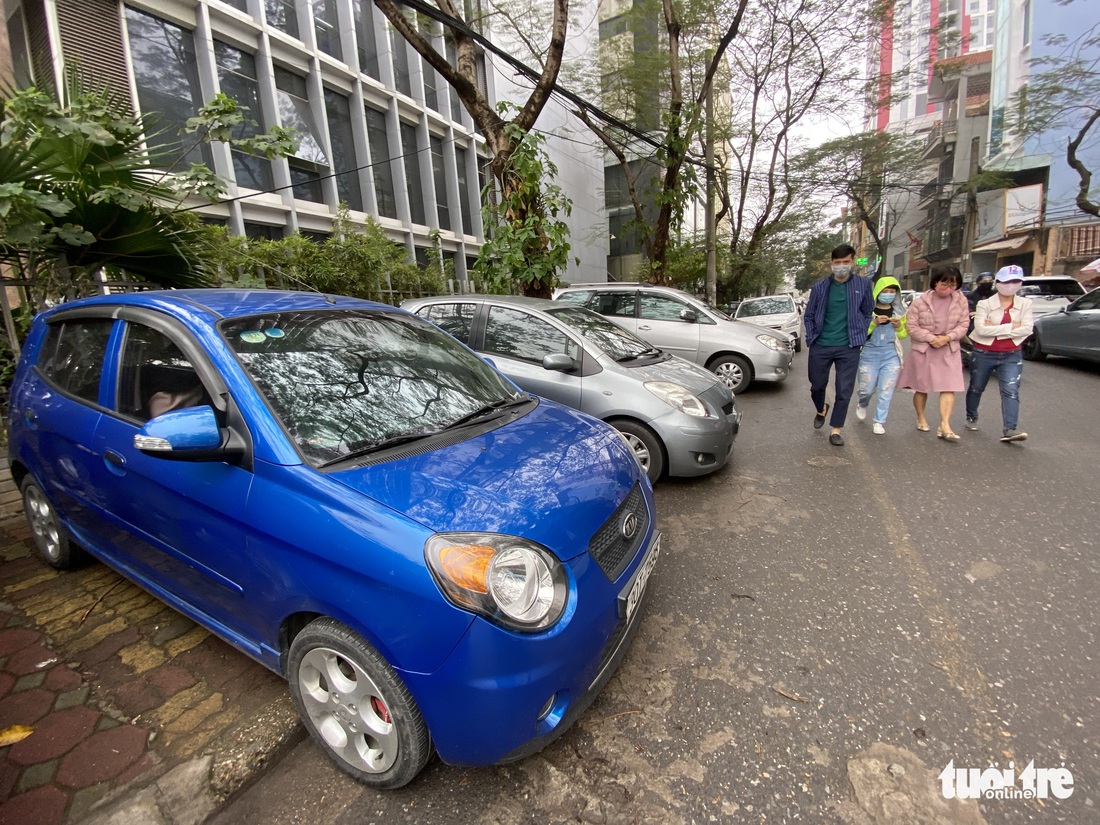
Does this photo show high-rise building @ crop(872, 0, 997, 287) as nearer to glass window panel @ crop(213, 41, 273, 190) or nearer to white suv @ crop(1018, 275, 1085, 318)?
white suv @ crop(1018, 275, 1085, 318)

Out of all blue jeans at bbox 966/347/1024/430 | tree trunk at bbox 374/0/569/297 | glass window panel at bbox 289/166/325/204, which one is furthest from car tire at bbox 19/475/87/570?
glass window panel at bbox 289/166/325/204

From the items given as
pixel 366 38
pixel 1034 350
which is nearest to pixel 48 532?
pixel 1034 350

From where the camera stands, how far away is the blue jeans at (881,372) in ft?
17.4

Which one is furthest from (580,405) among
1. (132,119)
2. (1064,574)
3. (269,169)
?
(269,169)

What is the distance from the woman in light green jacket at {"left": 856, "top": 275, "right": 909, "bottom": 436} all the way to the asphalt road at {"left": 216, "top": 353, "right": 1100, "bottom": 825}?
5.35ft

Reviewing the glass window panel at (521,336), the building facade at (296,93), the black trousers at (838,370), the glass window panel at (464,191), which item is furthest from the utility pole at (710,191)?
the glass window panel at (521,336)

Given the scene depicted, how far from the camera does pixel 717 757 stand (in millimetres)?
1819

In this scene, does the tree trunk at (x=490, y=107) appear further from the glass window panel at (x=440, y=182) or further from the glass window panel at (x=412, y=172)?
the glass window panel at (x=440, y=182)

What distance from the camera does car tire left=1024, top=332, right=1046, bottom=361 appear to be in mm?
9545

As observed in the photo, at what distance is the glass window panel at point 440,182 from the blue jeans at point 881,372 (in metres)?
15.3

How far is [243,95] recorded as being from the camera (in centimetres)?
1180

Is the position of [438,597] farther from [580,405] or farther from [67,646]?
[580,405]

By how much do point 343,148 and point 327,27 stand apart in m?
2.90

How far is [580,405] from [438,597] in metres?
2.84
